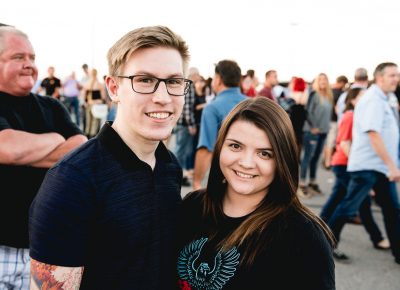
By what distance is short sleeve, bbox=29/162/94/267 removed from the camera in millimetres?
1238

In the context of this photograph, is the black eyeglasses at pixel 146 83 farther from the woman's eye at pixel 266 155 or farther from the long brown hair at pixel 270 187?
the woman's eye at pixel 266 155

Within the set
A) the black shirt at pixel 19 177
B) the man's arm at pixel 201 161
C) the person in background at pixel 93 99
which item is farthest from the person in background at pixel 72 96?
the black shirt at pixel 19 177

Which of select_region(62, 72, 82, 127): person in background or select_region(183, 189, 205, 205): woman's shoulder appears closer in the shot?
select_region(183, 189, 205, 205): woman's shoulder

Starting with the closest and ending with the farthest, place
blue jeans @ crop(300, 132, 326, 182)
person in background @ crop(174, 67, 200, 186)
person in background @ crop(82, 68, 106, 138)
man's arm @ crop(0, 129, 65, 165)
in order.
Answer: man's arm @ crop(0, 129, 65, 165), blue jeans @ crop(300, 132, 326, 182), person in background @ crop(174, 67, 200, 186), person in background @ crop(82, 68, 106, 138)

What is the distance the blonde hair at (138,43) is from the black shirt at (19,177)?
2.16ft

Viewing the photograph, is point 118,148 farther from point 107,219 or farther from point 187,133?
point 187,133

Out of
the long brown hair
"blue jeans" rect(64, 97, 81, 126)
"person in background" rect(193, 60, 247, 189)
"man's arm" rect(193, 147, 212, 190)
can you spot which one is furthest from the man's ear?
"blue jeans" rect(64, 97, 81, 126)

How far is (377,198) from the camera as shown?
4.11 m

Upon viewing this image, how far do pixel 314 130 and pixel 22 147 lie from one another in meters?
5.75

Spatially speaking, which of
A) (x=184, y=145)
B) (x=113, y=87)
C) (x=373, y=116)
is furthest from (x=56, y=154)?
(x=184, y=145)

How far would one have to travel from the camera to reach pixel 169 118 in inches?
59.9

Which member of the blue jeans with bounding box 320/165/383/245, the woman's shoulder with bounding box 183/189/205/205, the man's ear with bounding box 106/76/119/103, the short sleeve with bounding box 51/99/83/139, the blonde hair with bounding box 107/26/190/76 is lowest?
the blue jeans with bounding box 320/165/383/245

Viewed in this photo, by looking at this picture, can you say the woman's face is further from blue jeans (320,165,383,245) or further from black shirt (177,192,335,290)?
blue jeans (320,165,383,245)

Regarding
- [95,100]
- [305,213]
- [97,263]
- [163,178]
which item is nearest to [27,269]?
[97,263]
